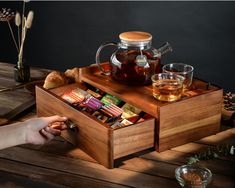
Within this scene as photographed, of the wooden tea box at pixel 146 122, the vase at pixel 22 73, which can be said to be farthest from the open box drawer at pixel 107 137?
the vase at pixel 22 73

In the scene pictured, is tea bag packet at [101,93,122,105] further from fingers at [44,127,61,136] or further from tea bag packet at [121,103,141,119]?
fingers at [44,127,61,136]

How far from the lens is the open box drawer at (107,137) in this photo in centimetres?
156

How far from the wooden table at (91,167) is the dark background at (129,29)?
Answer: 2.58 metres

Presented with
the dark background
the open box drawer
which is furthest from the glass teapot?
the dark background

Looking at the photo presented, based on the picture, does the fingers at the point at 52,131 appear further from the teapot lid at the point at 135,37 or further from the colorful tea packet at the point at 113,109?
the teapot lid at the point at 135,37

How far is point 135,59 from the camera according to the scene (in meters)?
1.81

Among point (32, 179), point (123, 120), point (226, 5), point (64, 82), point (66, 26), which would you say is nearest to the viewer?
point (32, 179)

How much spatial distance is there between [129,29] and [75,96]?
8.88 ft

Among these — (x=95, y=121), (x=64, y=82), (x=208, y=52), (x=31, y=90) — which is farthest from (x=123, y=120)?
(x=208, y=52)

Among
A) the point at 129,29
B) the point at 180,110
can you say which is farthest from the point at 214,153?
the point at 129,29

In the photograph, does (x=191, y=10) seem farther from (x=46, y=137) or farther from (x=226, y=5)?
(x=46, y=137)

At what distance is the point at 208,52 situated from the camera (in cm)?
432

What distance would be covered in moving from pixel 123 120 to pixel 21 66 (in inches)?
31.3

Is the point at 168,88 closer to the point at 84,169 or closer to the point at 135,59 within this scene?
the point at 135,59
